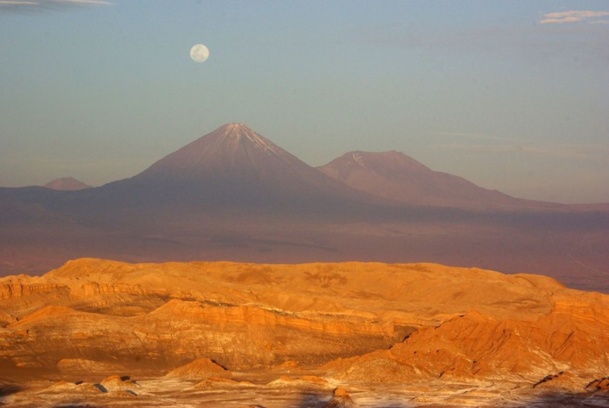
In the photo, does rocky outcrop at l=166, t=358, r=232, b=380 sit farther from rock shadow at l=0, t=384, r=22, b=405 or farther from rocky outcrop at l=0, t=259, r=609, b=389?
rock shadow at l=0, t=384, r=22, b=405

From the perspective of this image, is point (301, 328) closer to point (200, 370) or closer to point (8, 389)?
point (200, 370)

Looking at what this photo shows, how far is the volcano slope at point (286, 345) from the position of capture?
184ft

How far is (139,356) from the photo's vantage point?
226 feet

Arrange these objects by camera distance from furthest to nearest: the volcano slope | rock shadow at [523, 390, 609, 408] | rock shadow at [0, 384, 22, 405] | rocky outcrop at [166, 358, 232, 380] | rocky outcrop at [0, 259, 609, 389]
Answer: rocky outcrop at [0, 259, 609, 389], rocky outcrop at [166, 358, 232, 380], the volcano slope, rock shadow at [0, 384, 22, 405], rock shadow at [523, 390, 609, 408]

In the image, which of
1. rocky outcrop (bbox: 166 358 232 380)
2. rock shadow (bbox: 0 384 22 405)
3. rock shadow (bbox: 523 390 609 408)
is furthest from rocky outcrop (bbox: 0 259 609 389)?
rock shadow (bbox: 0 384 22 405)

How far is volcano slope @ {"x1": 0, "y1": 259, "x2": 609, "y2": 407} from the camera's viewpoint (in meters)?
55.9

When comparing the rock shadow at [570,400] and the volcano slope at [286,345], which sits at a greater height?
the volcano slope at [286,345]

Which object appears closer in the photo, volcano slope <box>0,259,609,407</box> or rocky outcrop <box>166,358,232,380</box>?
volcano slope <box>0,259,609,407</box>

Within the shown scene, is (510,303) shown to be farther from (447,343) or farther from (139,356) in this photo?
(139,356)

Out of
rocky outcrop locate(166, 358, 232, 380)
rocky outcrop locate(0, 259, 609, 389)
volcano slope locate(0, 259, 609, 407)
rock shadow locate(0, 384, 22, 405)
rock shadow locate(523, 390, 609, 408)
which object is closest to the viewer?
rock shadow locate(523, 390, 609, 408)

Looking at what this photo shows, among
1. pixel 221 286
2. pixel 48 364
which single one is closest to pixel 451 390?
pixel 48 364

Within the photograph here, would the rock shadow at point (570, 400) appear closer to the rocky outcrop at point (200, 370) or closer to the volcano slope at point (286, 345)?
the volcano slope at point (286, 345)

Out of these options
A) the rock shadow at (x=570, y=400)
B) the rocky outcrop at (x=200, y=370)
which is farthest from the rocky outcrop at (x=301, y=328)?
the rock shadow at (x=570, y=400)

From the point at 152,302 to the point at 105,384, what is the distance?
32.4 meters
